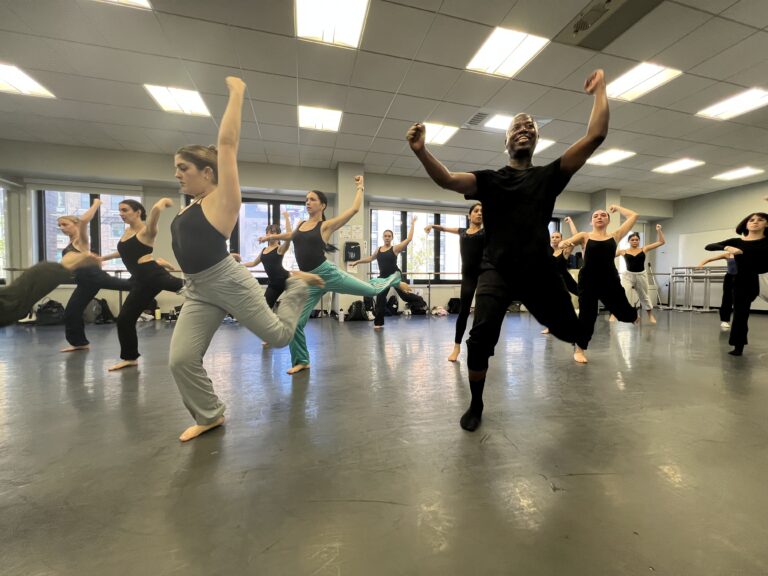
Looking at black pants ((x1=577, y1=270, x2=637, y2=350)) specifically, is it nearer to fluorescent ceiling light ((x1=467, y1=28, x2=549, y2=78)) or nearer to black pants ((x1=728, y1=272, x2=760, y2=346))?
black pants ((x1=728, y1=272, x2=760, y2=346))

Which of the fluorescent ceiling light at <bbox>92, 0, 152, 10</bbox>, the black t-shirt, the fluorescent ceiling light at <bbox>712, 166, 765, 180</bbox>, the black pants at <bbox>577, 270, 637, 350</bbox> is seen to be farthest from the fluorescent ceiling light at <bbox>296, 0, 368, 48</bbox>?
the fluorescent ceiling light at <bbox>712, 166, 765, 180</bbox>

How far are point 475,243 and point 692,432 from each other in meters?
1.80

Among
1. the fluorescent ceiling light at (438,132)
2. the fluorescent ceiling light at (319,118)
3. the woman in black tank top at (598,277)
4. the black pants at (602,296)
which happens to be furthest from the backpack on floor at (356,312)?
the black pants at (602,296)

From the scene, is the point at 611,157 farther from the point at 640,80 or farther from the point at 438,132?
the point at 438,132

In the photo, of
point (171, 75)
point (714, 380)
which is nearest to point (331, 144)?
point (171, 75)

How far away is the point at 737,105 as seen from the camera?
4.90 meters

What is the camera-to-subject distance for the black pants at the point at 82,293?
334cm

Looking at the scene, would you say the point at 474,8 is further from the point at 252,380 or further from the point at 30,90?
the point at 30,90

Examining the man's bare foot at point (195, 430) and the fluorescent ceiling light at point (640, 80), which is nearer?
the man's bare foot at point (195, 430)

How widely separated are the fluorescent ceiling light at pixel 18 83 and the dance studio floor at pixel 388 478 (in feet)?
13.2

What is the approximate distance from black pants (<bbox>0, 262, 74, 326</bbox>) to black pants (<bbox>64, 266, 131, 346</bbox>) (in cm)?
200

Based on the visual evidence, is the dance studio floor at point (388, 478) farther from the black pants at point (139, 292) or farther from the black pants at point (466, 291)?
the black pants at point (466, 291)

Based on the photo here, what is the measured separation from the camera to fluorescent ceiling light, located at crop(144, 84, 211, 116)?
178 inches

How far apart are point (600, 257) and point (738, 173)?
8.34 m
